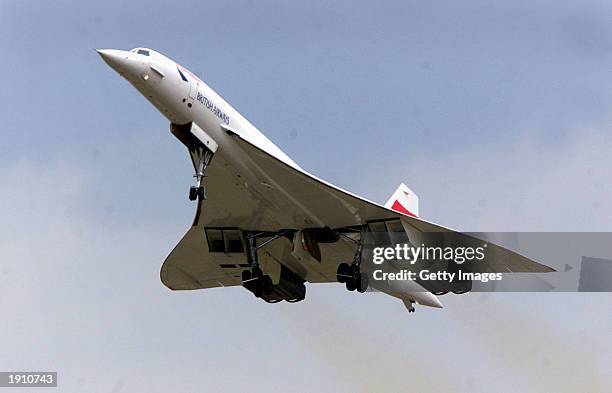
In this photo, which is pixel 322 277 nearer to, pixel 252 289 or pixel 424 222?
pixel 252 289

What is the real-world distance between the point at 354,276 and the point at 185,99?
225 inches

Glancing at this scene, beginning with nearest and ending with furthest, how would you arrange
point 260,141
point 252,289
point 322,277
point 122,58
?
point 122,58 → point 260,141 → point 252,289 → point 322,277

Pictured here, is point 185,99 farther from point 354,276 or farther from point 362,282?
point 362,282

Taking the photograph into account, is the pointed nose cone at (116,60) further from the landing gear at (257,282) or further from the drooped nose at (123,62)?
the landing gear at (257,282)

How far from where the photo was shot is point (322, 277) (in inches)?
972

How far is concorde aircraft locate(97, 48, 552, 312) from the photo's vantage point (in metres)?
18.7

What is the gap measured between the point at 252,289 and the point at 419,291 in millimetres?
4118

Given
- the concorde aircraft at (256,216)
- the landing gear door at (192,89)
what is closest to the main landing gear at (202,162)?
the concorde aircraft at (256,216)

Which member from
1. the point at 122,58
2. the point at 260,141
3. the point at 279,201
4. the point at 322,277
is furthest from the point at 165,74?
the point at 322,277

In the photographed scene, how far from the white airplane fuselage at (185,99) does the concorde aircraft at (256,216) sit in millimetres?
20

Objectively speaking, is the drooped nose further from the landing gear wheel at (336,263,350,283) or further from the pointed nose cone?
the landing gear wheel at (336,263,350,283)

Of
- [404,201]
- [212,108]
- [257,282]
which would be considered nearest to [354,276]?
[257,282]

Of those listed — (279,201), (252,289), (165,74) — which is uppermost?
(165,74)
